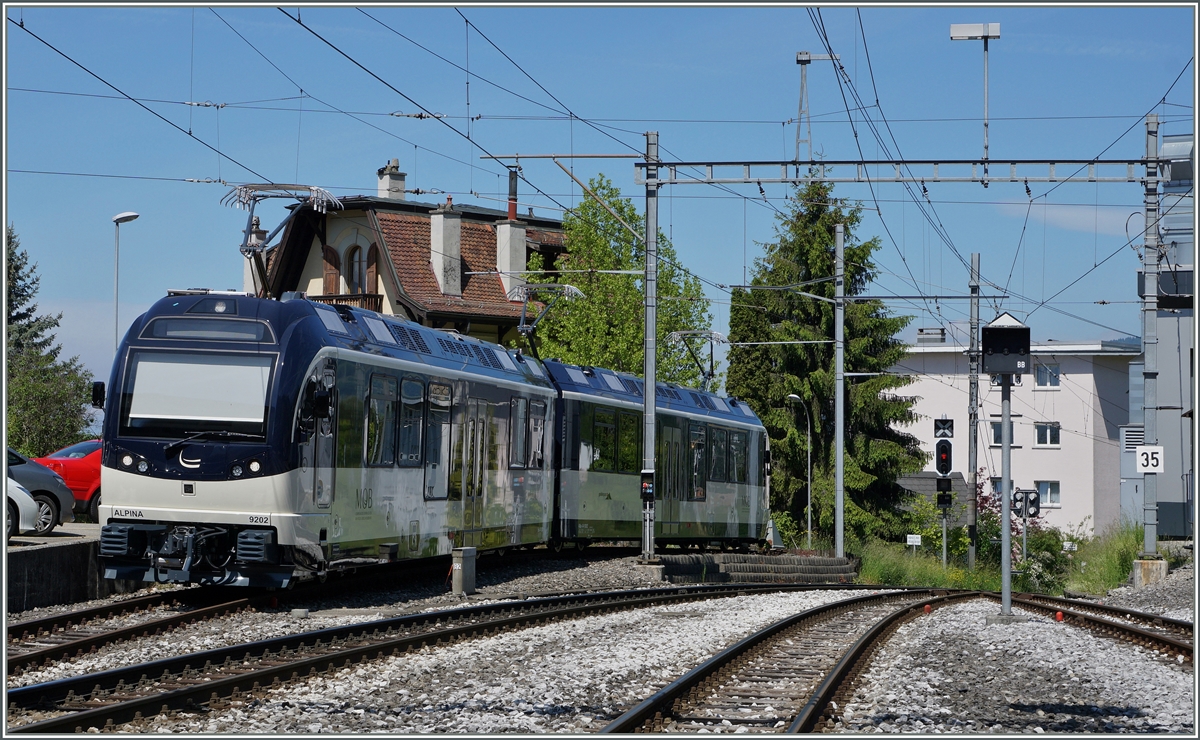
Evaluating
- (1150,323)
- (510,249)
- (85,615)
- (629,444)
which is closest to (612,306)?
(510,249)

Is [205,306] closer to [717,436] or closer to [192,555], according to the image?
[192,555]

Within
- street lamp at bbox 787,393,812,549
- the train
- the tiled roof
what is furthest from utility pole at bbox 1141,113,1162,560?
street lamp at bbox 787,393,812,549

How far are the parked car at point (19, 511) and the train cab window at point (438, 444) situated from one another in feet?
16.3

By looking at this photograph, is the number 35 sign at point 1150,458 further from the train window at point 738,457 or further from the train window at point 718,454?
the train window at point 738,457

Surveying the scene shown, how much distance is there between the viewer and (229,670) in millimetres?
9883

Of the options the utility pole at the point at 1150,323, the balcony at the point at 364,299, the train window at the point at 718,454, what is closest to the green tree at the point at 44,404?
the balcony at the point at 364,299

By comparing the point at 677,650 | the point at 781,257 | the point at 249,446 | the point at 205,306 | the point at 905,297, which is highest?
the point at 781,257

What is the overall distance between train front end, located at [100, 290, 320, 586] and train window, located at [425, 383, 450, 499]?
129 inches

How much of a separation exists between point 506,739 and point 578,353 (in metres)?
33.1

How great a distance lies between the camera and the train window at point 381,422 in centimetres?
1555

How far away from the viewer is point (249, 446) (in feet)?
44.9

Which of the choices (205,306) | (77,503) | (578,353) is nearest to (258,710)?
(205,306)

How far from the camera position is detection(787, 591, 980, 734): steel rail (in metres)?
8.21

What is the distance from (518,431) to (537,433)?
88 centimetres
